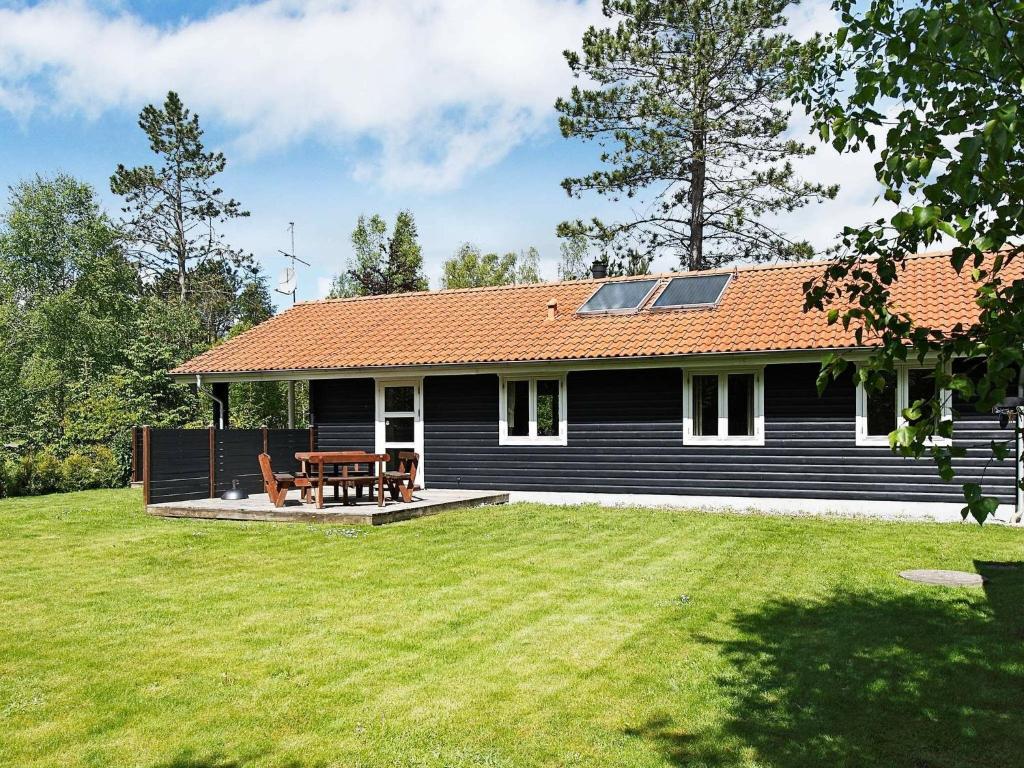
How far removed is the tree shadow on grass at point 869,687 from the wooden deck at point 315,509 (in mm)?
6857

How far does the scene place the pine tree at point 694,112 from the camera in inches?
998

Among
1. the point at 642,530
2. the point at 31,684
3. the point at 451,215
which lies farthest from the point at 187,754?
the point at 451,215

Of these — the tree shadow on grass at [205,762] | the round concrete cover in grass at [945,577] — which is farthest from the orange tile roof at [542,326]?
the tree shadow on grass at [205,762]

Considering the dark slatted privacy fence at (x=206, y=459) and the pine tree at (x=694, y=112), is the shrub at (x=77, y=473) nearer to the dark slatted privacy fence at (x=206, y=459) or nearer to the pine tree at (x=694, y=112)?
the dark slatted privacy fence at (x=206, y=459)

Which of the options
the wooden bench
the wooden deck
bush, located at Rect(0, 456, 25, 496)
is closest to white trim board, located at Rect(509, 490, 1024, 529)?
the wooden deck

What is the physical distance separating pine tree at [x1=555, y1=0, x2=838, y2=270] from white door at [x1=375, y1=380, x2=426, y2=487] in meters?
11.6

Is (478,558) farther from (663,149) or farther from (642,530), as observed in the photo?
(663,149)

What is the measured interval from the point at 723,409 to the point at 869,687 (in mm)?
9628

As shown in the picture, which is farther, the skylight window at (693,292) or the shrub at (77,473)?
the shrub at (77,473)

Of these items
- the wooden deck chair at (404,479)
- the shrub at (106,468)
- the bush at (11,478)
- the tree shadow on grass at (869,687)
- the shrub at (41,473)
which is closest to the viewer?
the tree shadow on grass at (869,687)

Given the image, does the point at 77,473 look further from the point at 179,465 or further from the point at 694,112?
the point at 694,112

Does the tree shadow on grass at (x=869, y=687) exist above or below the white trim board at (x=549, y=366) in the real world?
below

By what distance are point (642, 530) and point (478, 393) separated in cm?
542

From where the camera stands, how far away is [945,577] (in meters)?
8.29
